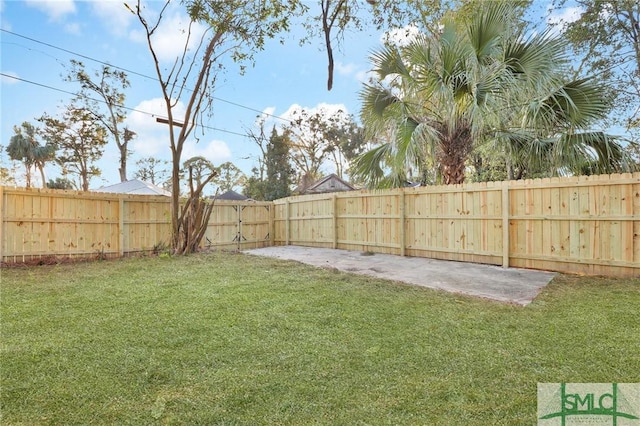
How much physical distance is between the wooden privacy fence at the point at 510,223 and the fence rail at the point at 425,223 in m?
0.01

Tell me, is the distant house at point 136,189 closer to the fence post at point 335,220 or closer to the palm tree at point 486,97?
the fence post at point 335,220

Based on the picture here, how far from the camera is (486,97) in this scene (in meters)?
4.73

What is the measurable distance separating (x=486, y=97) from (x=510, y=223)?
2.03 metres

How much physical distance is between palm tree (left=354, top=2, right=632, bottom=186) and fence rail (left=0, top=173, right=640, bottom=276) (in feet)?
2.22

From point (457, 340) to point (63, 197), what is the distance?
7053 mm

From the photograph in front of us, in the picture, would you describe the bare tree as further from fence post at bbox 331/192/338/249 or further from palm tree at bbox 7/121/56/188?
fence post at bbox 331/192/338/249

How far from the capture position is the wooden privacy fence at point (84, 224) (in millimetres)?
5637

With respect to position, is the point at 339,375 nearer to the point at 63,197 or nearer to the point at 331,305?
the point at 331,305

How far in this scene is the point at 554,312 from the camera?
118 inches

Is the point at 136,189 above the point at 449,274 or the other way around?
above

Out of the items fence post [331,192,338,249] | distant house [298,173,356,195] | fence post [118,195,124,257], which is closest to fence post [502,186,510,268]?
fence post [331,192,338,249]

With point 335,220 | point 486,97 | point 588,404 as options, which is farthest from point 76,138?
point 588,404

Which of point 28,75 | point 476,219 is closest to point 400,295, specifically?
point 476,219

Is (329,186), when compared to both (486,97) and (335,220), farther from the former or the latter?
(486,97)
